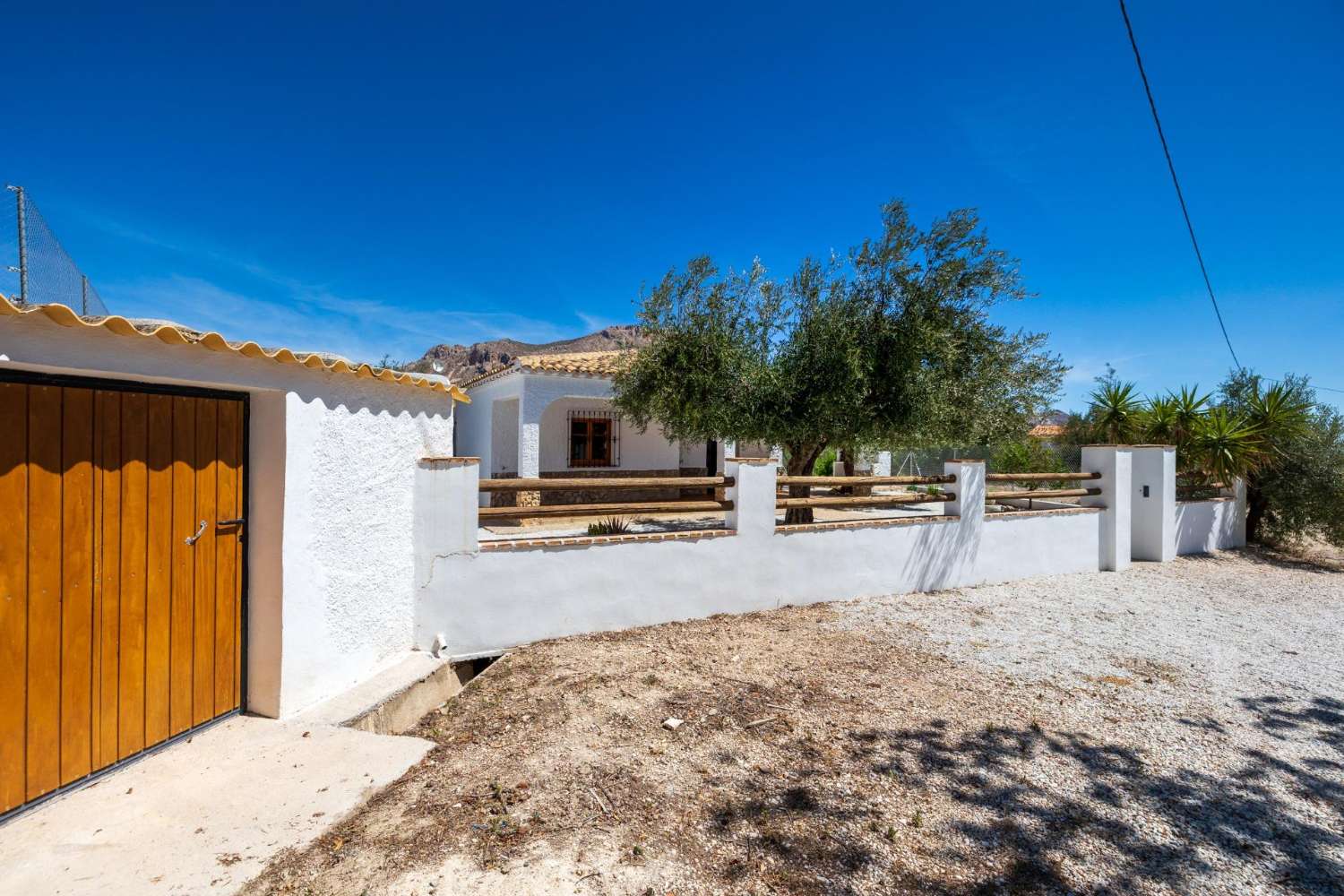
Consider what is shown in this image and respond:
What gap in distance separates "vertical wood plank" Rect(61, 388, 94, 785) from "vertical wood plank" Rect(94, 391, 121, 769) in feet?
0.12

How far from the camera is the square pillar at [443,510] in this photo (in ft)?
15.0

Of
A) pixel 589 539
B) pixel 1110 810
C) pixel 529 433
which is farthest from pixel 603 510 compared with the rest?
pixel 529 433

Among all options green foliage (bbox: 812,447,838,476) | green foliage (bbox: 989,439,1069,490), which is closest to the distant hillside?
green foliage (bbox: 812,447,838,476)

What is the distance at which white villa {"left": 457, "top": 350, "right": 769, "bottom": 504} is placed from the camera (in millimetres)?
11922

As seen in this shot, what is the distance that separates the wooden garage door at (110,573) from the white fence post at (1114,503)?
34.4 ft

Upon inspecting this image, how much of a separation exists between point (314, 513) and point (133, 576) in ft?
2.93

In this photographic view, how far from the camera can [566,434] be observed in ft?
47.3

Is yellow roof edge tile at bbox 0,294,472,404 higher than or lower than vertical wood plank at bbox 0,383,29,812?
higher

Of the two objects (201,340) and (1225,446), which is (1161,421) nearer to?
(1225,446)

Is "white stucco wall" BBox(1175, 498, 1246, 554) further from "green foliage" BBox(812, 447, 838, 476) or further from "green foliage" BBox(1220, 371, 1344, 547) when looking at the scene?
"green foliage" BBox(812, 447, 838, 476)

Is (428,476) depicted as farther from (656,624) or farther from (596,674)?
(656,624)

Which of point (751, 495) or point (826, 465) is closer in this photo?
point (751, 495)

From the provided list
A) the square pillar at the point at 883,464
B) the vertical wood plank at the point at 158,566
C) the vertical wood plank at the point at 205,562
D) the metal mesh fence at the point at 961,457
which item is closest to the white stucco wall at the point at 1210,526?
the metal mesh fence at the point at 961,457

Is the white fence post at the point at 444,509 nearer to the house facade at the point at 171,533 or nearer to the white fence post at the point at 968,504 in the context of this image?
the house facade at the point at 171,533
